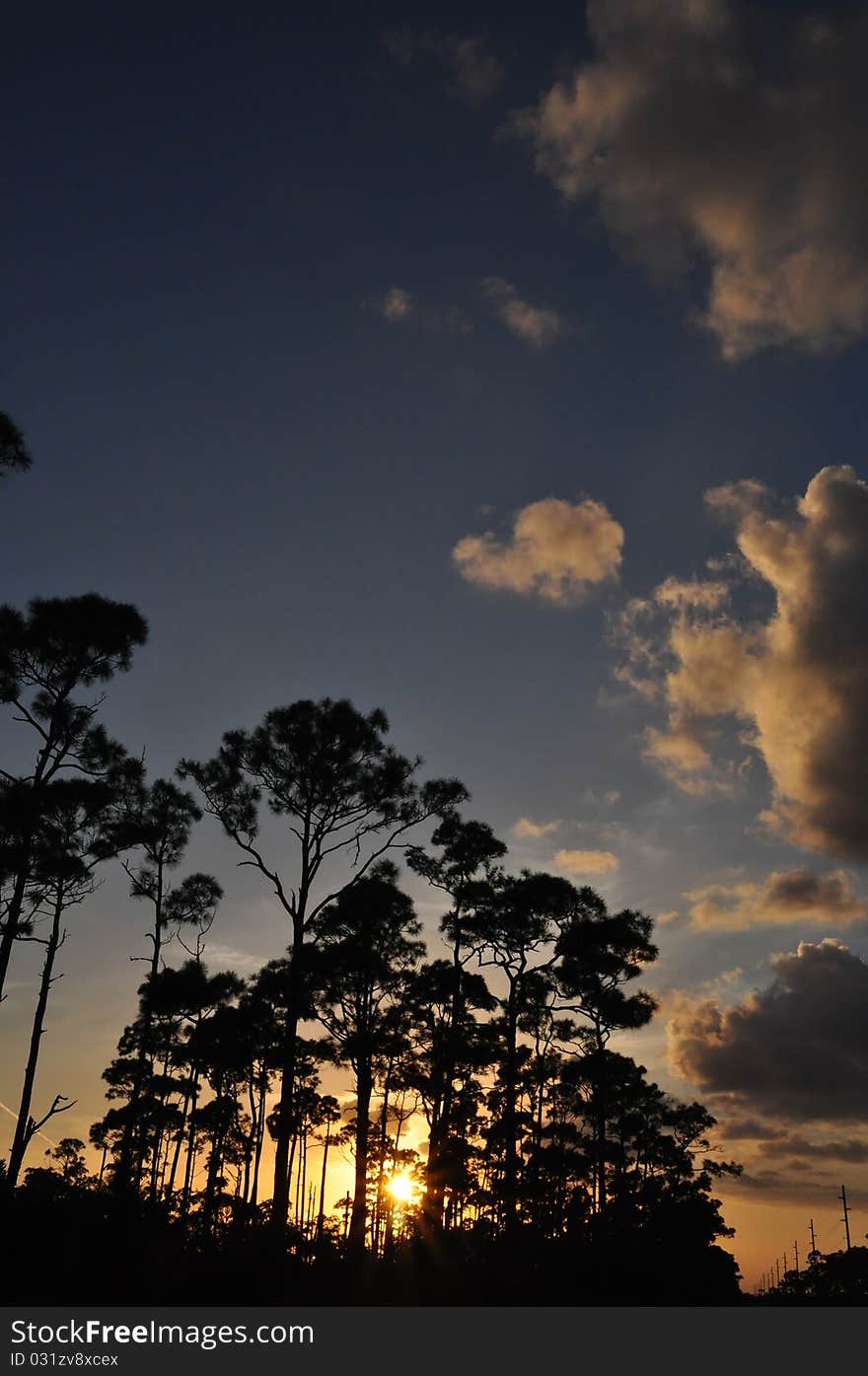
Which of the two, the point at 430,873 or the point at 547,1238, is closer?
the point at 547,1238

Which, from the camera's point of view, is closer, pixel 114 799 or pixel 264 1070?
pixel 114 799

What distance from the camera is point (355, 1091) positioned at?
32.9 meters

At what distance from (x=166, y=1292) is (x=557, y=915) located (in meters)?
21.4

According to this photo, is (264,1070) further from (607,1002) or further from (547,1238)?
(547,1238)

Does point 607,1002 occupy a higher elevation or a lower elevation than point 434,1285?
higher

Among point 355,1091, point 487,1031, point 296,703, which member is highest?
point 296,703

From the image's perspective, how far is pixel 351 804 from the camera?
26203mm

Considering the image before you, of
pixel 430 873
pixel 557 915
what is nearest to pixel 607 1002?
pixel 557 915
